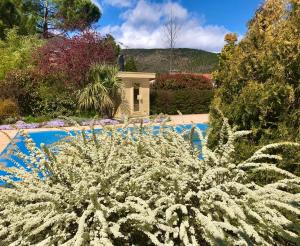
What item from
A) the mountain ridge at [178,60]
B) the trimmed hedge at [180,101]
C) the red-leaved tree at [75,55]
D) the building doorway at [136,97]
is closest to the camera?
the red-leaved tree at [75,55]

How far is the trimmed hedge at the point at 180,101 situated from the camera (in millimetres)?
23297

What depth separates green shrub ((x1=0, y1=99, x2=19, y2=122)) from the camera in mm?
16830

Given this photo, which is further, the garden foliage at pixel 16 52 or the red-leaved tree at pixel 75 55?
the garden foliage at pixel 16 52

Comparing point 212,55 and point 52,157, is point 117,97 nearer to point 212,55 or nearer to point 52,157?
point 52,157

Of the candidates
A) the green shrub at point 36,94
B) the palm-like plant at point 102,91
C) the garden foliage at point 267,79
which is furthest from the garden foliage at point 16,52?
the garden foliage at point 267,79

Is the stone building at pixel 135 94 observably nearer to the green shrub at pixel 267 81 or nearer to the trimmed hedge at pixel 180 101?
the trimmed hedge at pixel 180 101

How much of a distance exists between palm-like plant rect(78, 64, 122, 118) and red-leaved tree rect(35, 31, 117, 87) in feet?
1.94

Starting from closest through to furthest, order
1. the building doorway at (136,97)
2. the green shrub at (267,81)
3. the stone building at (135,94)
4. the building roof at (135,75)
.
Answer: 1. the green shrub at (267,81)
2. the stone building at (135,94)
3. the building roof at (135,75)
4. the building doorway at (136,97)

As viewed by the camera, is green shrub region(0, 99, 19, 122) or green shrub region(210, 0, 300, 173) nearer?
green shrub region(210, 0, 300, 173)

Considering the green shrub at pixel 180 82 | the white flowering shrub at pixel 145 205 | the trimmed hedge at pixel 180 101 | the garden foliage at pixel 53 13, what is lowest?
the trimmed hedge at pixel 180 101

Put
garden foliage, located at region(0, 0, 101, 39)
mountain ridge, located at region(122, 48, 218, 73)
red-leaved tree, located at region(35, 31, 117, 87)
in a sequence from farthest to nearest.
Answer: mountain ridge, located at region(122, 48, 218, 73) < garden foliage, located at region(0, 0, 101, 39) < red-leaved tree, located at region(35, 31, 117, 87)

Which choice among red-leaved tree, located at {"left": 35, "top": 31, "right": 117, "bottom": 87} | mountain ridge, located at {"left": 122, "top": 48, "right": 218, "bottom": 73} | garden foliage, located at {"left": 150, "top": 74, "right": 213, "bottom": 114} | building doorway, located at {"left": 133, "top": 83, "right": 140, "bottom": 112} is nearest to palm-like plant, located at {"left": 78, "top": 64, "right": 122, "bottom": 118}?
red-leaved tree, located at {"left": 35, "top": 31, "right": 117, "bottom": 87}

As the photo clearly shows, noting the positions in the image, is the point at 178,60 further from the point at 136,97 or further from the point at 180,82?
the point at 136,97

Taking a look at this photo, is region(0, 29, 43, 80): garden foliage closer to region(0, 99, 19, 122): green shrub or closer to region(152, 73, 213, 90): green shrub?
region(0, 99, 19, 122): green shrub
